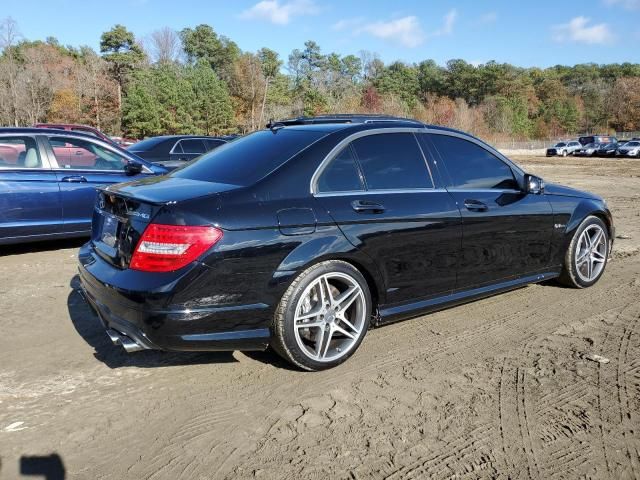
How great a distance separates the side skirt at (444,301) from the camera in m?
3.69

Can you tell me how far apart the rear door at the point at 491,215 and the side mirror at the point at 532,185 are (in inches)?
1.9

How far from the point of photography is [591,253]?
5.23 m

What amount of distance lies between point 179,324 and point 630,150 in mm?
45672

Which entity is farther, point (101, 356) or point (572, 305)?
point (572, 305)

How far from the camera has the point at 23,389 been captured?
3.18 metres

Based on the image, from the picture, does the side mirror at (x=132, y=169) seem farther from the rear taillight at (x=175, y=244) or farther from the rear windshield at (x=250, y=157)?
the rear taillight at (x=175, y=244)

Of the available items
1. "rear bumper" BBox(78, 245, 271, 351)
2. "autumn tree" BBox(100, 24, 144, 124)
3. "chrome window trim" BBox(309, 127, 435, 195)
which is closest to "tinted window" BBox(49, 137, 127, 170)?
Result: "rear bumper" BBox(78, 245, 271, 351)

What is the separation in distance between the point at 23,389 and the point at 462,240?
3103mm

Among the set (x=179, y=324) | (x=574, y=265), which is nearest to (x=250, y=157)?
(x=179, y=324)

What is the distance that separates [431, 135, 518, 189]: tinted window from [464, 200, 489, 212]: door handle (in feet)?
0.48

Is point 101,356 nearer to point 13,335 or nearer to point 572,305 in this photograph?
point 13,335

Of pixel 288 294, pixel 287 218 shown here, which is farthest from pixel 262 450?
pixel 287 218

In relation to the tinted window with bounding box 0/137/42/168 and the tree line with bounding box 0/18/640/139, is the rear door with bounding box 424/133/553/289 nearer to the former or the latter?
the tinted window with bounding box 0/137/42/168

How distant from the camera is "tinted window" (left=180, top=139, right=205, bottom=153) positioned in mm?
12070
